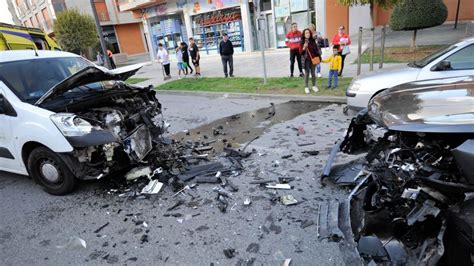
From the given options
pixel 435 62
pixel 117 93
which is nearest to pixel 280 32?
pixel 435 62

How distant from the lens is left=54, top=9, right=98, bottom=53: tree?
2736 centimetres

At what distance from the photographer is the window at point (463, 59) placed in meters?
5.52

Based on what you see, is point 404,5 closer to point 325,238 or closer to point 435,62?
point 435,62

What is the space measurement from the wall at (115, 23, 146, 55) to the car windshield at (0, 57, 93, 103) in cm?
3804

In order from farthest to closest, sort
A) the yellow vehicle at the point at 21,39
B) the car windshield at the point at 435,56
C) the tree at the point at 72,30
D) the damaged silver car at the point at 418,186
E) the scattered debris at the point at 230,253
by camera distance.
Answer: the tree at the point at 72,30 < the yellow vehicle at the point at 21,39 < the car windshield at the point at 435,56 < the scattered debris at the point at 230,253 < the damaged silver car at the point at 418,186

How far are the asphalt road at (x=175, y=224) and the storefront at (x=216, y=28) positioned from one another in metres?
18.5

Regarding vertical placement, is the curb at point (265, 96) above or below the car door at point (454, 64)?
below

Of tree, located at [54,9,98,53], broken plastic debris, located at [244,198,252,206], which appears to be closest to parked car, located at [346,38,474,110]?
broken plastic debris, located at [244,198,252,206]

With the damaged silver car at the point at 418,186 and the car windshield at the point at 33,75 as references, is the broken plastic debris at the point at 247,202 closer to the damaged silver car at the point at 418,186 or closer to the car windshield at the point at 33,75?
the damaged silver car at the point at 418,186

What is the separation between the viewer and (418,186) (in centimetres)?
222

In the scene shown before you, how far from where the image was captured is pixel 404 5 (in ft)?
45.3

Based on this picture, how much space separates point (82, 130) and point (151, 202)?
1279 mm

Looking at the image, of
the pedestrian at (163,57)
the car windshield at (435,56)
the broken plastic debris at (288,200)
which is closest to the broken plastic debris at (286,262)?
the broken plastic debris at (288,200)

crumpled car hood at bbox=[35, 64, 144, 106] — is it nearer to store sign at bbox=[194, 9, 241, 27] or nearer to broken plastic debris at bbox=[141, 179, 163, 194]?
broken plastic debris at bbox=[141, 179, 163, 194]
